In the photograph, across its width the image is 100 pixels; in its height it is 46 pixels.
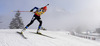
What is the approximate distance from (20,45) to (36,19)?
14.4 feet

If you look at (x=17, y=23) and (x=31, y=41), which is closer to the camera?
(x=31, y=41)

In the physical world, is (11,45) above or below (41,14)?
below

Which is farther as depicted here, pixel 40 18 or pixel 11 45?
pixel 40 18

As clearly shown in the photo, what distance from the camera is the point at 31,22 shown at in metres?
9.78

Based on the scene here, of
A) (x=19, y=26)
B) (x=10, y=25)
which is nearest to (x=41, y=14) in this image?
(x=19, y=26)

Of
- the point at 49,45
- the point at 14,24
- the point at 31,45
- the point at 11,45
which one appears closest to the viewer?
the point at 11,45

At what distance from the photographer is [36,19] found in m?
9.91

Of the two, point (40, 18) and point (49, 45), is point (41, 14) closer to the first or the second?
point (40, 18)

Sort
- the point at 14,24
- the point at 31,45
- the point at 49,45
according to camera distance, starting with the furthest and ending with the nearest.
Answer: the point at 14,24 → the point at 49,45 → the point at 31,45

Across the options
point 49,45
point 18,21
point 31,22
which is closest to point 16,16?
point 18,21

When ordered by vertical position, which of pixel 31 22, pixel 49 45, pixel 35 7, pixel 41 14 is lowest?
pixel 49 45

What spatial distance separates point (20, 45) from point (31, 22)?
13.6ft

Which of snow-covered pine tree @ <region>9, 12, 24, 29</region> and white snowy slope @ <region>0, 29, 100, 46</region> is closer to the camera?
white snowy slope @ <region>0, 29, 100, 46</region>

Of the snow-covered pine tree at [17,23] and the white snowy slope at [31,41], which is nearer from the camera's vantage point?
the white snowy slope at [31,41]
